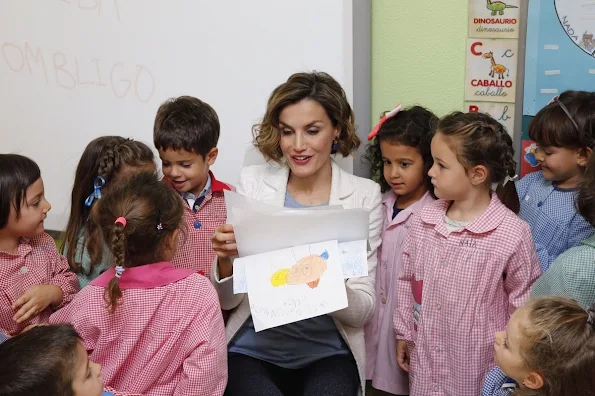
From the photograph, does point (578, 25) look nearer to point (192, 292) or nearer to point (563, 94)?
point (563, 94)

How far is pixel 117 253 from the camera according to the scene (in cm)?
142

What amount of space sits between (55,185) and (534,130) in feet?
5.86

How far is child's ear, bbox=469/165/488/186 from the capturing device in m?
1.71

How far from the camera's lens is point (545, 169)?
181cm

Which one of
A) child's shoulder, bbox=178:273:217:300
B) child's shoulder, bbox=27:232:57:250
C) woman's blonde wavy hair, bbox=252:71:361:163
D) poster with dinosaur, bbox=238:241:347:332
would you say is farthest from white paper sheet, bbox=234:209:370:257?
child's shoulder, bbox=27:232:57:250

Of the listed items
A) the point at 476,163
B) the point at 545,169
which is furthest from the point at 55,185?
the point at 545,169

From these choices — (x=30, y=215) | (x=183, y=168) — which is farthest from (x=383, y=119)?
(x=30, y=215)

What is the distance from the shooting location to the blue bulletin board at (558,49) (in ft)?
5.95

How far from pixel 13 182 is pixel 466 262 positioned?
3.95ft

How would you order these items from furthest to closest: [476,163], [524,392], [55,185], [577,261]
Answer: [55,185] → [476,163] → [577,261] → [524,392]

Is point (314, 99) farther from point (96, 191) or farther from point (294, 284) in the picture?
point (96, 191)

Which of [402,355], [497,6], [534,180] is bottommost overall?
[402,355]

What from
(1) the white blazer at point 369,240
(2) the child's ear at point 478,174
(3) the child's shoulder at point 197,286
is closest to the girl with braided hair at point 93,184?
(1) the white blazer at point 369,240

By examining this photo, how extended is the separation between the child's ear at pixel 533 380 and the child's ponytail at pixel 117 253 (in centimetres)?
89
